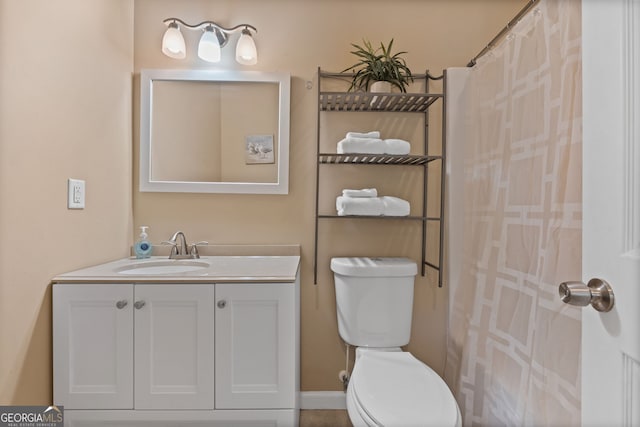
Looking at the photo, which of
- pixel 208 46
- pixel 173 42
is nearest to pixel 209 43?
pixel 208 46

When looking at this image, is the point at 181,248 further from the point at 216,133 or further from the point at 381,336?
the point at 381,336

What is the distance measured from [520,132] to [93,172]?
170 cm

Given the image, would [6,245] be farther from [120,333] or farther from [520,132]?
[520,132]

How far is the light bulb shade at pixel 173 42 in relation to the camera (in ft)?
5.35

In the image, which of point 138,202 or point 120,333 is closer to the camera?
point 120,333

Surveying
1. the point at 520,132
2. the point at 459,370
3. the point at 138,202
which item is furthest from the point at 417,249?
the point at 138,202

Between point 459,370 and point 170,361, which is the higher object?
point 170,361

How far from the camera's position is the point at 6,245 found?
1.00 m

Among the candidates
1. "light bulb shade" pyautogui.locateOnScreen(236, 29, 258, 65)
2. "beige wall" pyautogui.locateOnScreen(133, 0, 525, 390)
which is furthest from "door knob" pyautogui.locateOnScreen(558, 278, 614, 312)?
"light bulb shade" pyautogui.locateOnScreen(236, 29, 258, 65)

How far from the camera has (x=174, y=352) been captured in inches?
46.1

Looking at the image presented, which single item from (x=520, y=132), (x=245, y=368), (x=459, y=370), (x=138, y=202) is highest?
(x=520, y=132)

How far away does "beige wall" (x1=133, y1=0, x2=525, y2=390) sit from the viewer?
5.59ft

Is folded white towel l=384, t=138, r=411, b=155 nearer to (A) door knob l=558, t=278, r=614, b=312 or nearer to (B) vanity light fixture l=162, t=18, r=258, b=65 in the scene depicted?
→ (B) vanity light fixture l=162, t=18, r=258, b=65

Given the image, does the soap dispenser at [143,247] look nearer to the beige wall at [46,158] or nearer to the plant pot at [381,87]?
the beige wall at [46,158]
